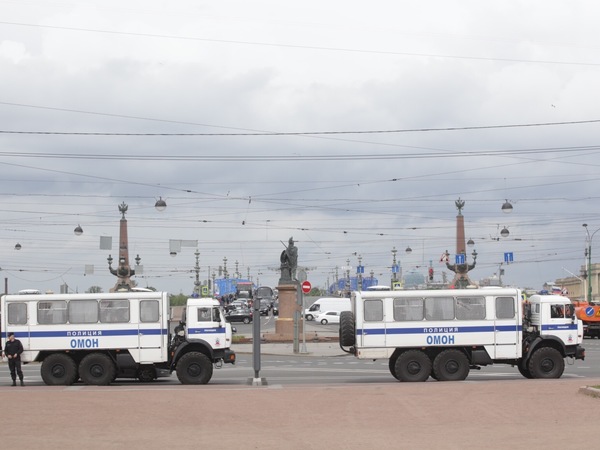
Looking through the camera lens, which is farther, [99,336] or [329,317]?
[329,317]

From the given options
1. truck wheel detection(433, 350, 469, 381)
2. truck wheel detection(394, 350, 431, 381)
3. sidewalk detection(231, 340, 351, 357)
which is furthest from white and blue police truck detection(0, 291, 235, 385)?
sidewalk detection(231, 340, 351, 357)

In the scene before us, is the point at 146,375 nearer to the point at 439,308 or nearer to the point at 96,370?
the point at 96,370

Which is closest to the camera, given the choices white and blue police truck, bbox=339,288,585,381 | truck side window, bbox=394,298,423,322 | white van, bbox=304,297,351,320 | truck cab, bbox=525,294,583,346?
white and blue police truck, bbox=339,288,585,381

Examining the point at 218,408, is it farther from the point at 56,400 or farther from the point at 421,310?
the point at 421,310

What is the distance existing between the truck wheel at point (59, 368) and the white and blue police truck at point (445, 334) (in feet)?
25.1

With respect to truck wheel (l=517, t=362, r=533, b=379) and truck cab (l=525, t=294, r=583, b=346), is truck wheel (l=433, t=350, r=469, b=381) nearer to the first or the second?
truck wheel (l=517, t=362, r=533, b=379)

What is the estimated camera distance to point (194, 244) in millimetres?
61219

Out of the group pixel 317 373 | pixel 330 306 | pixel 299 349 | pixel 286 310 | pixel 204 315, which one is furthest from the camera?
pixel 330 306

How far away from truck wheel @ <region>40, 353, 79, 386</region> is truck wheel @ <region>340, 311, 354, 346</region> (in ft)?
24.9

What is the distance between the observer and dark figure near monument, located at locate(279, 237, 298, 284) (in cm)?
5678

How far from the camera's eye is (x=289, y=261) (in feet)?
187

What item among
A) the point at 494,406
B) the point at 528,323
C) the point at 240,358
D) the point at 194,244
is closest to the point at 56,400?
the point at 494,406

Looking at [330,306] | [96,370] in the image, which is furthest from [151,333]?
[330,306]

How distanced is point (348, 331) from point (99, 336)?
698 cm
